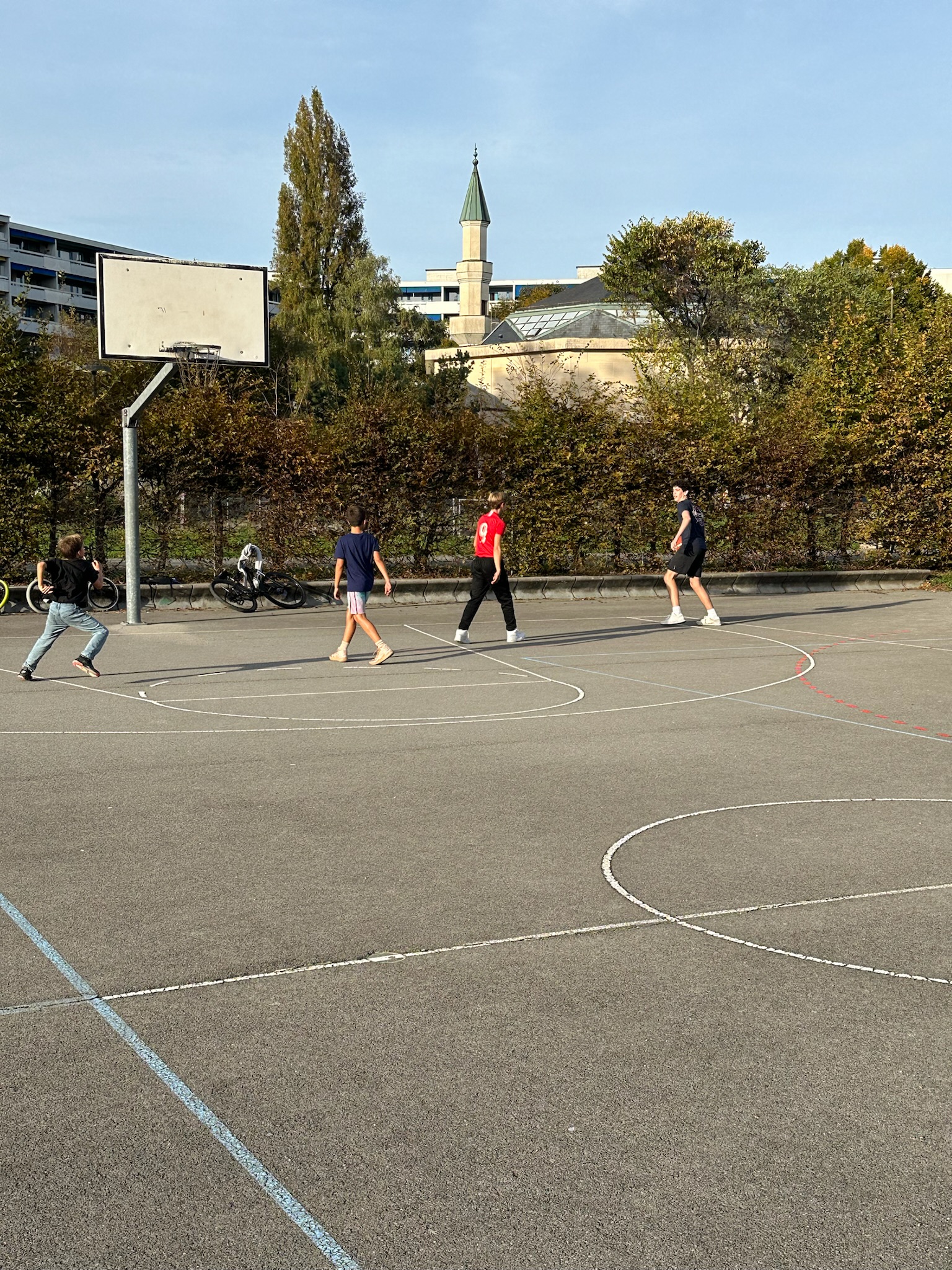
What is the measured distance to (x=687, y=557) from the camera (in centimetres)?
1817

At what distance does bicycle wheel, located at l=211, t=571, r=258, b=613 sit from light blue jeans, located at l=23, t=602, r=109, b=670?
23.5 ft

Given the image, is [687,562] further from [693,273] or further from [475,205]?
[475,205]

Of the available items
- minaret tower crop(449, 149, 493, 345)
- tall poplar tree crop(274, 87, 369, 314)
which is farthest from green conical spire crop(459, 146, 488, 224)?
tall poplar tree crop(274, 87, 369, 314)

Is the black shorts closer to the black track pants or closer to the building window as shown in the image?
the black track pants

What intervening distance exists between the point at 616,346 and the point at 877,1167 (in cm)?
6226

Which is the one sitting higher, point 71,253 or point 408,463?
point 71,253

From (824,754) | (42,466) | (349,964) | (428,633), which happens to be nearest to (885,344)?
(428,633)

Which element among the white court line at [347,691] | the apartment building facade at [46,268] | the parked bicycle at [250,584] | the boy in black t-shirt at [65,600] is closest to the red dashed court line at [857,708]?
the white court line at [347,691]

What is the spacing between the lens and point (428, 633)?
17.3m

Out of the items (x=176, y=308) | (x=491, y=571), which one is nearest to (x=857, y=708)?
(x=491, y=571)

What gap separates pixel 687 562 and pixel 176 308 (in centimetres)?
835

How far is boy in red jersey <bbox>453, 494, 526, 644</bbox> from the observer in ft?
51.9

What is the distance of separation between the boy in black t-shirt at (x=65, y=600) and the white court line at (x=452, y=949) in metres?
8.10

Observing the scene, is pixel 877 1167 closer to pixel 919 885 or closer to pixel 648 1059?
pixel 648 1059
